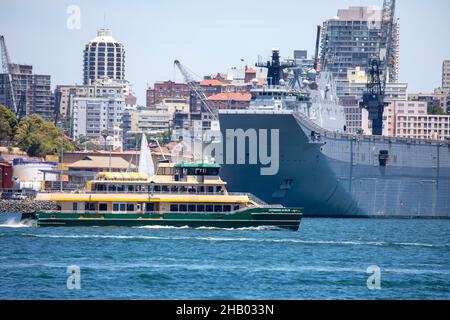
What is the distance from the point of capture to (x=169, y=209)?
253 ft

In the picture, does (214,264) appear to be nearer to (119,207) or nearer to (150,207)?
(150,207)

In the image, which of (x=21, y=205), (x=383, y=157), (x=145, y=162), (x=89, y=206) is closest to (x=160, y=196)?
(x=89, y=206)

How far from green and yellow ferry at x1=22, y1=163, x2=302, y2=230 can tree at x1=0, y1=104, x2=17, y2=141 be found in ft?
321

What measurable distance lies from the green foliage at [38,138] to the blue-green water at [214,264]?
3298 inches

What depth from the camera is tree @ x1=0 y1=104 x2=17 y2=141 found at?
17388cm

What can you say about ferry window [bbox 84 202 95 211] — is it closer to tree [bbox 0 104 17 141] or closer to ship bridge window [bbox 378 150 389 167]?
ship bridge window [bbox 378 150 389 167]

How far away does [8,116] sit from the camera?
592 ft

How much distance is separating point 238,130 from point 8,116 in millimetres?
77490

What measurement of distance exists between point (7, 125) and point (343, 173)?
69.4 metres

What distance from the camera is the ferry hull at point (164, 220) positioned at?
76.4m

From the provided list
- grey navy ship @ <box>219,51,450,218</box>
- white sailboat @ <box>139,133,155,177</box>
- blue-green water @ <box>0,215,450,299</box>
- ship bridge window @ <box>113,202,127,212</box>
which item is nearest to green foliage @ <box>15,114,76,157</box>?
grey navy ship @ <box>219,51,450,218</box>

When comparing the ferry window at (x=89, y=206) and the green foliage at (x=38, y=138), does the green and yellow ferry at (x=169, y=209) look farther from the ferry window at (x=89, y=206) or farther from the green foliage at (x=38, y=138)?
the green foliage at (x=38, y=138)
